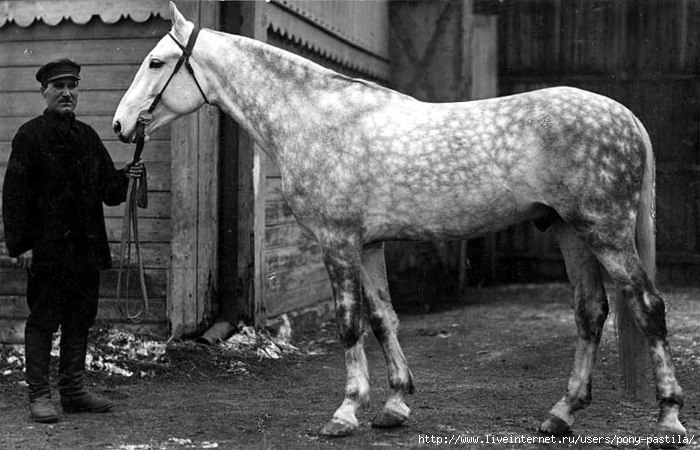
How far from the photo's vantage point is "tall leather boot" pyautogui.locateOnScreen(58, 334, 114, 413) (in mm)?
5199

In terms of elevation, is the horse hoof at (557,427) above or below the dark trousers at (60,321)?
below

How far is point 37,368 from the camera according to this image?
5.04 meters

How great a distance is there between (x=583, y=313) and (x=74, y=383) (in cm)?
288

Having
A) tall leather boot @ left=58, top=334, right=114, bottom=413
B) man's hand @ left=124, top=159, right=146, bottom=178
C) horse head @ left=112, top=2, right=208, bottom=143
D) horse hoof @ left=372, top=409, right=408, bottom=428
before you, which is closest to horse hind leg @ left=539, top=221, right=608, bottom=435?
horse hoof @ left=372, top=409, right=408, bottom=428

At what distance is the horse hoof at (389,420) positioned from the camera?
15.3 feet

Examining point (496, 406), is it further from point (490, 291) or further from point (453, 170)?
point (490, 291)

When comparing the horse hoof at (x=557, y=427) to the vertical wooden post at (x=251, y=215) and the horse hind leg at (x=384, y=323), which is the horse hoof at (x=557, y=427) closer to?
the horse hind leg at (x=384, y=323)

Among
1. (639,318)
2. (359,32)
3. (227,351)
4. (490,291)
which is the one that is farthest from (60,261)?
(490,291)

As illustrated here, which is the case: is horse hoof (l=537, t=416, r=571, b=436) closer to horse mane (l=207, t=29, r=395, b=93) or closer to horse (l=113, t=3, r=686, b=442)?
horse (l=113, t=3, r=686, b=442)

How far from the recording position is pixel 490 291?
11516 millimetres

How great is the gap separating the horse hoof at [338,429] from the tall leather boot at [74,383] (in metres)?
1.47

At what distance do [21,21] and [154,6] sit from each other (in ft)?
3.54

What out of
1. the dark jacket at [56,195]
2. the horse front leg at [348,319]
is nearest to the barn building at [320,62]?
the dark jacket at [56,195]

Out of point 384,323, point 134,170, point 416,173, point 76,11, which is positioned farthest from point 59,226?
point 76,11
